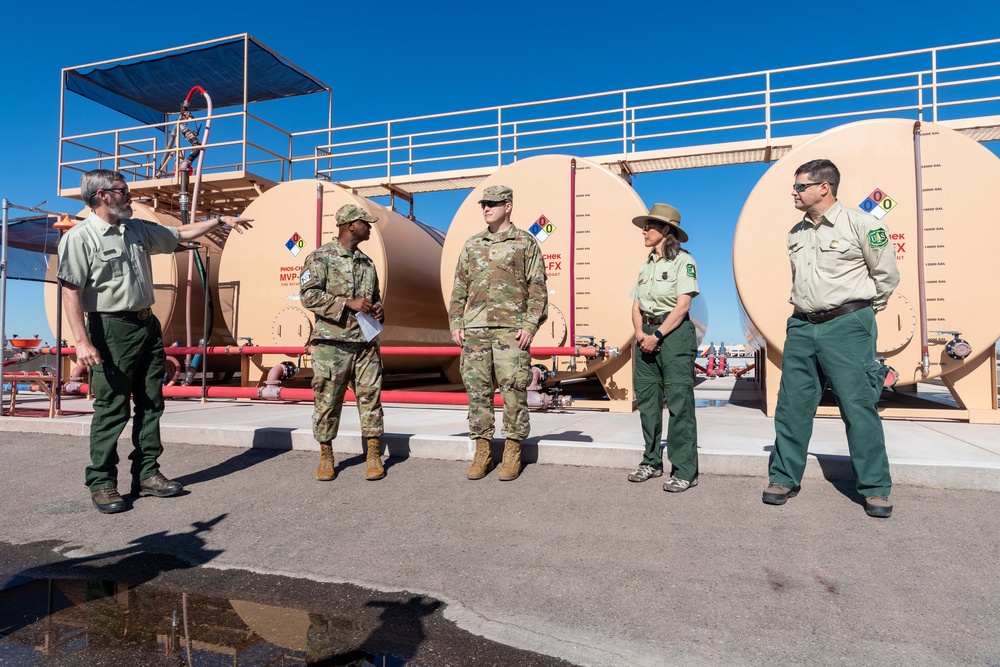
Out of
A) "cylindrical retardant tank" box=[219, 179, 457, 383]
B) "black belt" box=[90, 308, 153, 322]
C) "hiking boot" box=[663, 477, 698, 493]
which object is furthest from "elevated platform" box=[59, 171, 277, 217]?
"hiking boot" box=[663, 477, 698, 493]

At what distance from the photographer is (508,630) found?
89.0 inches

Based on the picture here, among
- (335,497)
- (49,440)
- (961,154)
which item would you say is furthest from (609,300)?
(49,440)

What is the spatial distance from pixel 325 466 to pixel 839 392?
3.16 meters

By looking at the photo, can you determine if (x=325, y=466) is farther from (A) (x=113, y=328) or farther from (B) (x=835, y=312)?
(B) (x=835, y=312)

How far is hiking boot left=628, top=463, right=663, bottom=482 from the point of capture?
387 centimetres

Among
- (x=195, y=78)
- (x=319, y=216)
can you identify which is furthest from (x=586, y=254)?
(x=195, y=78)

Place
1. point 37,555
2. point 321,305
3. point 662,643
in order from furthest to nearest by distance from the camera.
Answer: point 321,305 → point 37,555 → point 662,643

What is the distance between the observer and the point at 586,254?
7.10 metres

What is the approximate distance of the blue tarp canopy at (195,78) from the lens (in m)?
10.7

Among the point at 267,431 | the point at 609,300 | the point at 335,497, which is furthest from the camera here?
the point at 609,300

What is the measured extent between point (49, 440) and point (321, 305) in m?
3.25

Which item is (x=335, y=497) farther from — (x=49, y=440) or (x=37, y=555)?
(x=49, y=440)

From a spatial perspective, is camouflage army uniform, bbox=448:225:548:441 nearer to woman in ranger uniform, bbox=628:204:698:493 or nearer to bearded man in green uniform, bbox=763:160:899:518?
woman in ranger uniform, bbox=628:204:698:493

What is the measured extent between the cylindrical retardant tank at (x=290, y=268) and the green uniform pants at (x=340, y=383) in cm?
372
